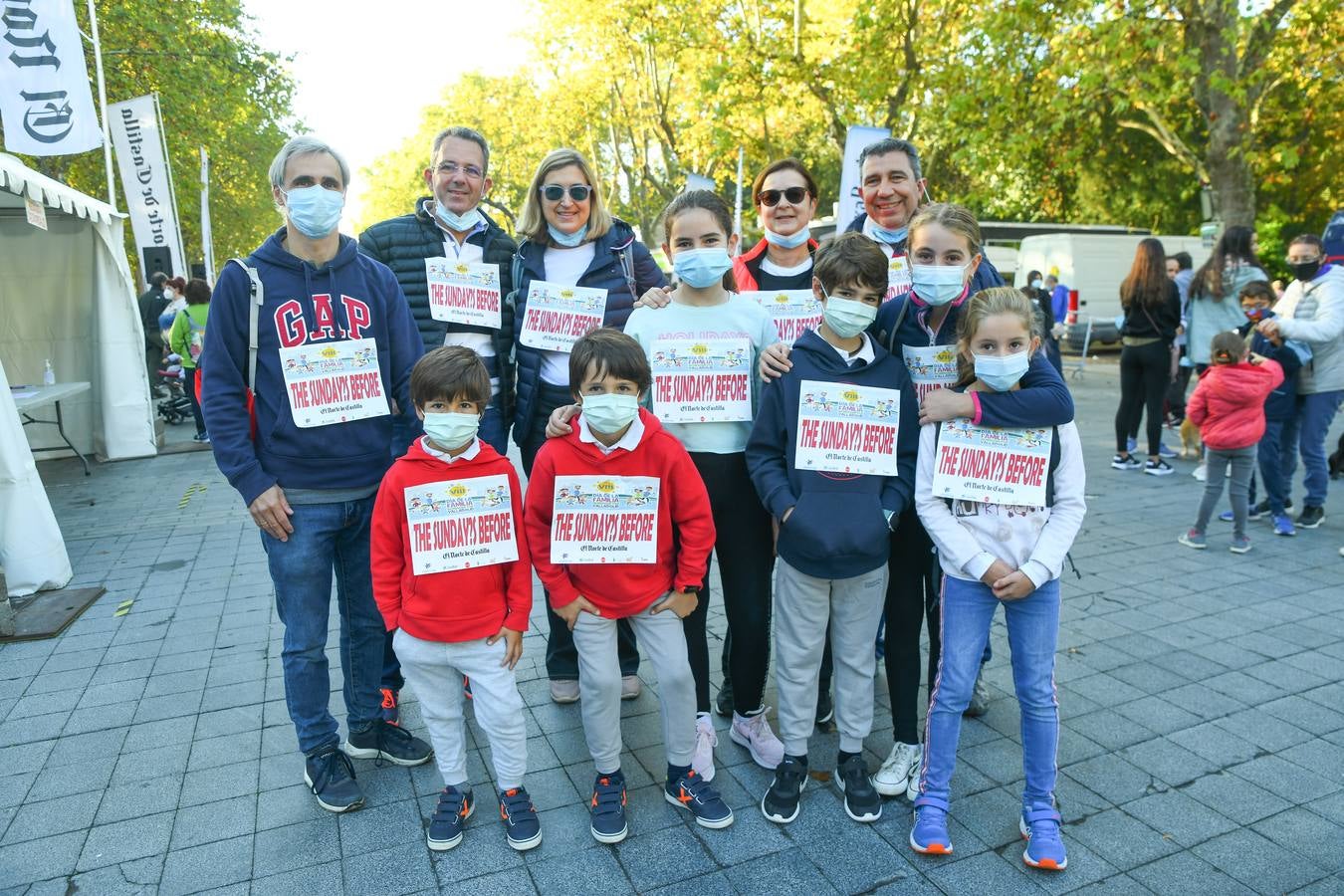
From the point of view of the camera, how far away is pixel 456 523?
285 cm

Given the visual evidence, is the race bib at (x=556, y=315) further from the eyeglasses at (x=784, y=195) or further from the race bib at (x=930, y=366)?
the race bib at (x=930, y=366)

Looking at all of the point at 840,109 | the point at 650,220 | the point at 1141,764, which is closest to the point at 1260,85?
the point at 840,109

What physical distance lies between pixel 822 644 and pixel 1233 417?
Answer: 436 centimetres

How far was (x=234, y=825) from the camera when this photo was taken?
3078 mm

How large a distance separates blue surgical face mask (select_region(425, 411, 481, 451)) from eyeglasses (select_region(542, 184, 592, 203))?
1.13 m

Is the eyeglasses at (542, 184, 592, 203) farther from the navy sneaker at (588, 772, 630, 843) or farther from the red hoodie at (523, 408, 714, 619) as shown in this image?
the navy sneaker at (588, 772, 630, 843)

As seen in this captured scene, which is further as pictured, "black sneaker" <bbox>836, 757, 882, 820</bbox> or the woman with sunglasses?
the woman with sunglasses

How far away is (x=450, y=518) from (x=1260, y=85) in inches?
734

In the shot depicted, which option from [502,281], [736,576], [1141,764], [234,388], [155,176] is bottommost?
[1141,764]

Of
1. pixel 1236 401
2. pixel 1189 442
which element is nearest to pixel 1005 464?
pixel 1236 401

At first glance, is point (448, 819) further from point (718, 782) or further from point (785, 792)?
point (785, 792)

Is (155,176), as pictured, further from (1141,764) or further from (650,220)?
(650,220)

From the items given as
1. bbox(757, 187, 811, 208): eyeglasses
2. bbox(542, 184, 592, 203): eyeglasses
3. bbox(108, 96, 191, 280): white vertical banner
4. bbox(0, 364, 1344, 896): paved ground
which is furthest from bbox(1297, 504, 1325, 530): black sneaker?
bbox(108, 96, 191, 280): white vertical banner

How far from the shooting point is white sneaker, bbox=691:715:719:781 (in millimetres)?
3193
